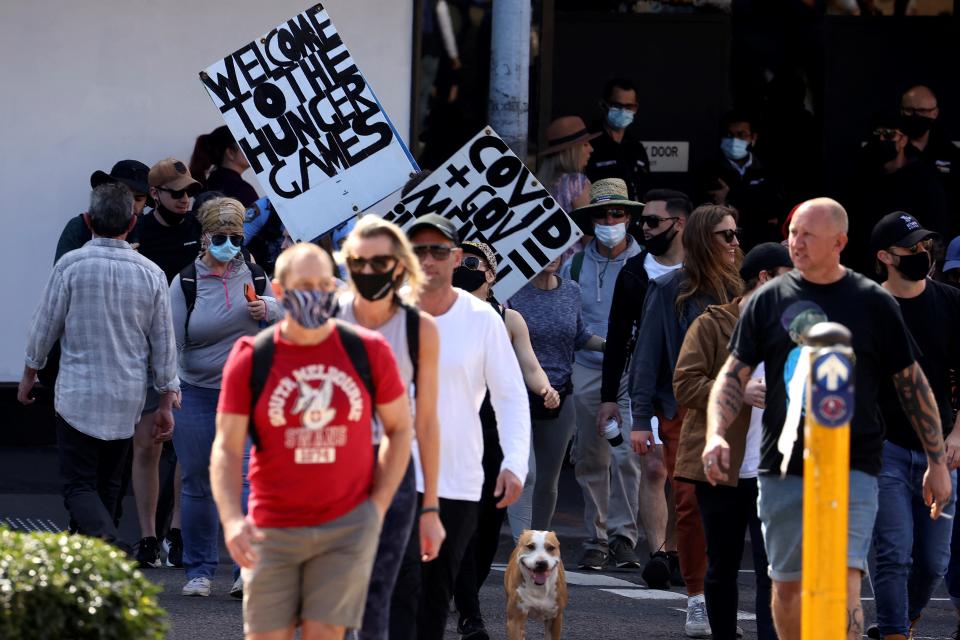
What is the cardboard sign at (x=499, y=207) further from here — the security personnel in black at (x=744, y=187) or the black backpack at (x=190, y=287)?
the security personnel in black at (x=744, y=187)

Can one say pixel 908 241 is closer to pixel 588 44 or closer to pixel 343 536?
pixel 343 536

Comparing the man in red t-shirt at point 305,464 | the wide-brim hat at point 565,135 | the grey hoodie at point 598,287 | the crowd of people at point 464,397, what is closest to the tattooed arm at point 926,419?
the crowd of people at point 464,397

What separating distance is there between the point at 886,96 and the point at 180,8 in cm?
594

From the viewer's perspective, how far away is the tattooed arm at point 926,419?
657 centimetres

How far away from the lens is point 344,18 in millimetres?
13070

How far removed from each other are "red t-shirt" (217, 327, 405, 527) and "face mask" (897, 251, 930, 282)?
325cm

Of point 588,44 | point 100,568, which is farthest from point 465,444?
point 588,44

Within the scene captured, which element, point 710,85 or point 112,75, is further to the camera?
point 710,85

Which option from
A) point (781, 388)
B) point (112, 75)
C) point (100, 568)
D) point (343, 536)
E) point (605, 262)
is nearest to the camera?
point (100, 568)

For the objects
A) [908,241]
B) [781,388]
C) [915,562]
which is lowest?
[915,562]

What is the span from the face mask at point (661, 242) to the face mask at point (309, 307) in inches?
185

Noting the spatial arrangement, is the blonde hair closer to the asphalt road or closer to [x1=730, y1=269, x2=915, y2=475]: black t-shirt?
[x1=730, y1=269, x2=915, y2=475]: black t-shirt

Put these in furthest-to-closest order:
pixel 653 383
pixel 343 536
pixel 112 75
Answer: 1. pixel 112 75
2. pixel 653 383
3. pixel 343 536

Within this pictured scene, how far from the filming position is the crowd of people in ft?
17.6
